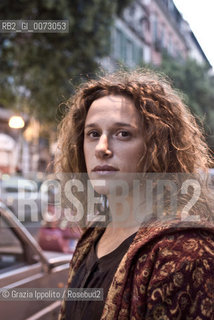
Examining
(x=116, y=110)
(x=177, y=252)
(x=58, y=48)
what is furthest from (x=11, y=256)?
(x=58, y=48)

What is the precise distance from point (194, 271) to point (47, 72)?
996 cm

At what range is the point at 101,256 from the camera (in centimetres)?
146

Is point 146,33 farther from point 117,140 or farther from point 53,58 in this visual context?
point 117,140

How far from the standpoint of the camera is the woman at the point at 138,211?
42.3 inches

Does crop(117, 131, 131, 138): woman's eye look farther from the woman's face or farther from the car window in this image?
the car window

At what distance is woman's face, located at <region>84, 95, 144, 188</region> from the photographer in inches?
52.9

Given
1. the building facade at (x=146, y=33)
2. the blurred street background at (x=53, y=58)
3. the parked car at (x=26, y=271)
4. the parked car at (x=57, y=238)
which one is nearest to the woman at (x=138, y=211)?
the parked car at (x=26, y=271)

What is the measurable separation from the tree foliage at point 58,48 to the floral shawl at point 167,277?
8720 millimetres

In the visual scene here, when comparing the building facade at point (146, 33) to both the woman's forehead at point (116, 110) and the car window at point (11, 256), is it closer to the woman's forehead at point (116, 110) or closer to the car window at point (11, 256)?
the car window at point (11, 256)

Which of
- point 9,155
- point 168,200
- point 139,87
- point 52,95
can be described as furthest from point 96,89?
point 9,155

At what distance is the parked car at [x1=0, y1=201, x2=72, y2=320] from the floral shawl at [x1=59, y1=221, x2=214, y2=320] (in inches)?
47.5

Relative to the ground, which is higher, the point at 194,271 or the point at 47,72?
the point at 47,72

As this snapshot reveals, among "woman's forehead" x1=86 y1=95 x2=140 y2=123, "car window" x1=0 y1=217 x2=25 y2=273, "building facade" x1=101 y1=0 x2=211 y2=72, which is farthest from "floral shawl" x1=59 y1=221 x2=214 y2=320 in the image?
"building facade" x1=101 y1=0 x2=211 y2=72

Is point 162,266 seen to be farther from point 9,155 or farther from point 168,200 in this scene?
point 9,155
